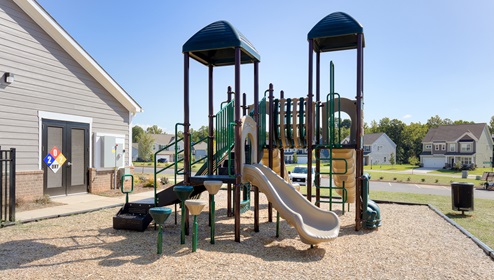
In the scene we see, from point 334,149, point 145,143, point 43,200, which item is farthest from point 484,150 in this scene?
point 43,200

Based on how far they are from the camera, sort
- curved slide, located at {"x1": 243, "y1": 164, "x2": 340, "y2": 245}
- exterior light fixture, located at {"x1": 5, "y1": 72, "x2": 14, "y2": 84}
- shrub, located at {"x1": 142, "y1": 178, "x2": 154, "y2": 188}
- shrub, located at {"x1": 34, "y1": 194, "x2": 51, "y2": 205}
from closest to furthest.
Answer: curved slide, located at {"x1": 243, "y1": 164, "x2": 340, "y2": 245}
exterior light fixture, located at {"x1": 5, "y1": 72, "x2": 14, "y2": 84}
shrub, located at {"x1": 34, "y1": 194, "x2": 51, "y2": 205}
shrub, located at {"x1": 142, "y1": 178, "x2": 154, "y2": 188}

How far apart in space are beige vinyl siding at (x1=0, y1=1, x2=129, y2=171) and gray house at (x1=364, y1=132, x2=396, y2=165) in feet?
175

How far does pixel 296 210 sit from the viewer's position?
698 centimetres

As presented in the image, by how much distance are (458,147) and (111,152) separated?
52651mm

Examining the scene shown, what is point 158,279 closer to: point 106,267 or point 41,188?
point 106,267

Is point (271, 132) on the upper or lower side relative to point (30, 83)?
lower

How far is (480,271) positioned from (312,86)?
5008 mm

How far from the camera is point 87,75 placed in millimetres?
13203

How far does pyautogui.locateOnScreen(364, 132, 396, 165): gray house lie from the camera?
59312 millimetres

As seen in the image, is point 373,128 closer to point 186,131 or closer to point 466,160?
point 466,160

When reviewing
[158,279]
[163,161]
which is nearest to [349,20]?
[158,279]

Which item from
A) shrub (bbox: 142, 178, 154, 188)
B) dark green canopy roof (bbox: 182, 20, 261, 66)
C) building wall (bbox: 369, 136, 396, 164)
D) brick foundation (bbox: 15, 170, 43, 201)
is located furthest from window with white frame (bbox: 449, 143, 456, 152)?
brick foundation (bbox: 15, 170, 43, 201)

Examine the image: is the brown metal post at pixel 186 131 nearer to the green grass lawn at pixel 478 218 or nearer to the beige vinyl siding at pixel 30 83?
the green grass lawn at pixel 478 218

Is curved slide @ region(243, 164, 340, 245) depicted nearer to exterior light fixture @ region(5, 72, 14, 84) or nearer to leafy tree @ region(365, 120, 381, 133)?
exterior light fixture @ region(5, 72, 14, 84)
